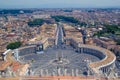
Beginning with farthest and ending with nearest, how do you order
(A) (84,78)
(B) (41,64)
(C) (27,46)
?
(C) (27,46)
(B) (41,64)
(A) (84,78)

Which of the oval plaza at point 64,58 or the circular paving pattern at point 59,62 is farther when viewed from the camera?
the circular paving pattern at point 59,62

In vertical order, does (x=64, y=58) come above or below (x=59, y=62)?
below

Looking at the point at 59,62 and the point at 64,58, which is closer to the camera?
the point at 59,62

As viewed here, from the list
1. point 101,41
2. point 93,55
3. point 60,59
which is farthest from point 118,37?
point 60,59

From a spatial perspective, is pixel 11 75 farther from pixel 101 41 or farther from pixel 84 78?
pixel 101 41

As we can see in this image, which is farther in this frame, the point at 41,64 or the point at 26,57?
the point at 26,57

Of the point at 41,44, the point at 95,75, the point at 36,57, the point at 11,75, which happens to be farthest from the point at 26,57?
the point at 95,75

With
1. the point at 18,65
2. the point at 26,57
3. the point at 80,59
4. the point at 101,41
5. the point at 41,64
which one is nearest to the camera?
the point at 18,65

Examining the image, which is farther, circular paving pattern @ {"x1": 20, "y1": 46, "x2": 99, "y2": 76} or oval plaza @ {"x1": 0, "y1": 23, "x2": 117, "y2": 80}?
circular paving pattern @ {"x1": 20, "y1": 46, "x2": 99, "y2": 76}

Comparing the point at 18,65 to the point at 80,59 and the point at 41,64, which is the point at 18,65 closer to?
the point at 41,64
